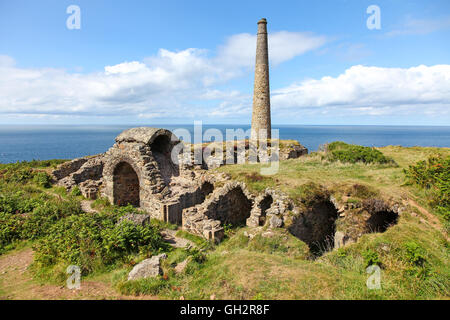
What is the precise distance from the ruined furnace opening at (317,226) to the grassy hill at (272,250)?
36.3 inches

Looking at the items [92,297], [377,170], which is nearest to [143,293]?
[92,297]

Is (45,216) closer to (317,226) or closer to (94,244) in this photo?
(94,244)

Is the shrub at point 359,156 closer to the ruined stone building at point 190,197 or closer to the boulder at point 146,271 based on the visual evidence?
the ruined stone building at point 190,197

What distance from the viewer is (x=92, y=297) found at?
19.7 feet

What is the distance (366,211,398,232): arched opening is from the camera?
11.0m

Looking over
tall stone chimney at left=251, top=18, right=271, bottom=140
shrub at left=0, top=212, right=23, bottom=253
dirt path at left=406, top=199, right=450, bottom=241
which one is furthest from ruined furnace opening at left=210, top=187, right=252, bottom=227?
tall stone chimney at left=251, top=18, right=271, bottom=140

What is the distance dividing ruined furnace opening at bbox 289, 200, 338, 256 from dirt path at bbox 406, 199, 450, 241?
11.1 feet

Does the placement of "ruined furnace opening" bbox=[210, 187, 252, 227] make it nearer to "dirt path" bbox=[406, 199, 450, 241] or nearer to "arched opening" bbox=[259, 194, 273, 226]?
"arched opening" bbox=[259, 194, 273, 226]

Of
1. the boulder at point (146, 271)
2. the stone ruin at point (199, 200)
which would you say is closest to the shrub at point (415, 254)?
the stone ruin at point (199, 200)

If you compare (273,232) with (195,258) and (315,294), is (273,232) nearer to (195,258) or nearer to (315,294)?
(195,258)

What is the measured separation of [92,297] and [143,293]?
1298mm

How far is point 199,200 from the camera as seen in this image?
607 inches

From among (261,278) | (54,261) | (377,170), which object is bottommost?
(54,261)

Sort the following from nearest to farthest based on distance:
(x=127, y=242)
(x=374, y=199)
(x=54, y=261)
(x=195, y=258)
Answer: (x=195, y=258) → (x=54, y=261) → (x=127, y=242) → (x=374, y=199)
